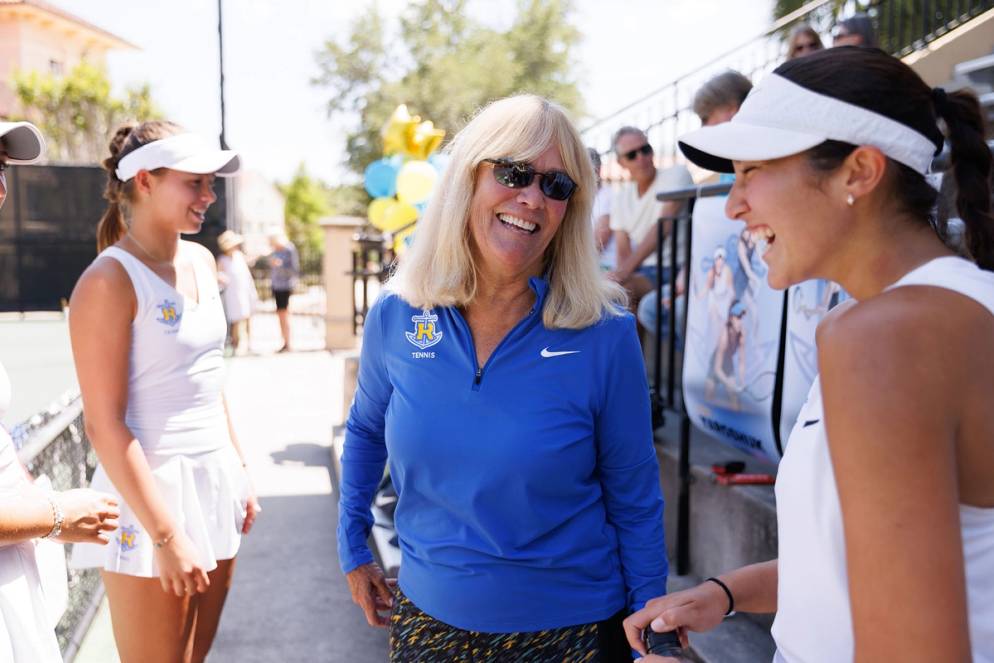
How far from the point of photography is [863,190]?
1.12 meters

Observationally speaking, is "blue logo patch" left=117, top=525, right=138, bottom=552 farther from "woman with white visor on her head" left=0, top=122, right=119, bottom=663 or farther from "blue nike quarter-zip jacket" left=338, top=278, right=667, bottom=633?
"blue nike quarter-zip jacket" left=338, top=278, right=667, bottom=633

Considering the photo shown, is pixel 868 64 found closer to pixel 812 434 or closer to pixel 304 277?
pixel 812 434

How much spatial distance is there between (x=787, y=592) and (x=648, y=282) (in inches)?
144

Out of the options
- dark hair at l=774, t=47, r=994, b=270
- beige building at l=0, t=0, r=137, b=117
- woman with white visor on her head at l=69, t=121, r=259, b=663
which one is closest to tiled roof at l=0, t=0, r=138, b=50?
beige building at l=0, t=0, r=137, b=117

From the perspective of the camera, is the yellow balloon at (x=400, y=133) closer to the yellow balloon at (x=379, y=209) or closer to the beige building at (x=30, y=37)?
the yellow balloon at (x=379, y=209)

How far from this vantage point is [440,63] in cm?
3459

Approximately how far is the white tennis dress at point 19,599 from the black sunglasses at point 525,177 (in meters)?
1.26

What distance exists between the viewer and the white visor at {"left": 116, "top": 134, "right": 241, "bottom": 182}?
2.54m

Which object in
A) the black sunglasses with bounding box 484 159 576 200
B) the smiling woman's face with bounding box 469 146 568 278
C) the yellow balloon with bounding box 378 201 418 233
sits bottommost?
the yellow balloon with bounding box 378 201 418 233

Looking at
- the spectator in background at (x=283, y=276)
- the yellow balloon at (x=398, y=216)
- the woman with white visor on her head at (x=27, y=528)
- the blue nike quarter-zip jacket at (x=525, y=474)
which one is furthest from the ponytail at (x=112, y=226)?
the spectator in background at (x=283, y=276)

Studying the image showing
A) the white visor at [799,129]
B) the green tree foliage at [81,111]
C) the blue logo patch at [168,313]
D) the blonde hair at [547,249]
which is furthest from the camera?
the green tree foliage at [81,111]

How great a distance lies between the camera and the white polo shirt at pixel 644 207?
506 centimetres

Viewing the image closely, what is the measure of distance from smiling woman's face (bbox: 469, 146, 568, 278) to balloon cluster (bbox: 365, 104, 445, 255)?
5.01m

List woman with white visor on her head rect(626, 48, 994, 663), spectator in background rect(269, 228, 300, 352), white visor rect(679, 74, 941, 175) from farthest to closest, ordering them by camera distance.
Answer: spectator in background rect(269, 228, 300, 352) < white visor rect(679, 74, 941, 175) < woman with white visor on her head rect(626, 48, 994, 663)
